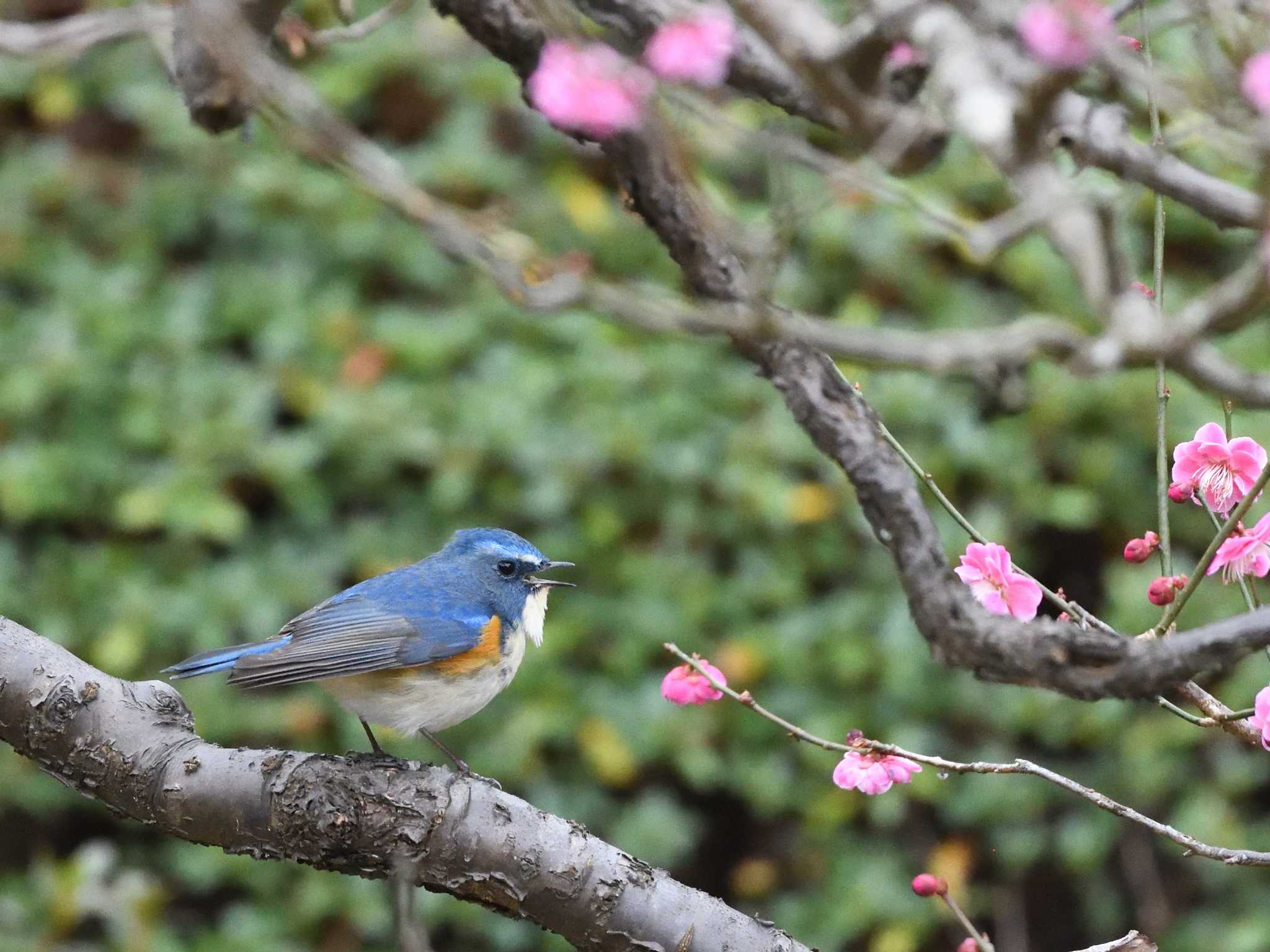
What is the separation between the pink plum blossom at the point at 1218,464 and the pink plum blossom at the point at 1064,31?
0.74m

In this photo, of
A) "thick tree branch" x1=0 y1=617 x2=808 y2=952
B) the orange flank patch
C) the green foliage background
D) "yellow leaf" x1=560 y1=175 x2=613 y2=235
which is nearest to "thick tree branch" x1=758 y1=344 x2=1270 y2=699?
"thick tree branch" x1=0 y1=617 x2=808 y2=952

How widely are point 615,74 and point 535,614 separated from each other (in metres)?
1.82

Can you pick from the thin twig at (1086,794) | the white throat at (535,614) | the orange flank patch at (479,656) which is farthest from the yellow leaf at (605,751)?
the thin twig at (1086,794)

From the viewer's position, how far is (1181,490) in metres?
2.34

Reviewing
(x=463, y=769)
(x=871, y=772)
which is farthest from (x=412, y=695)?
(x=871, y=772)

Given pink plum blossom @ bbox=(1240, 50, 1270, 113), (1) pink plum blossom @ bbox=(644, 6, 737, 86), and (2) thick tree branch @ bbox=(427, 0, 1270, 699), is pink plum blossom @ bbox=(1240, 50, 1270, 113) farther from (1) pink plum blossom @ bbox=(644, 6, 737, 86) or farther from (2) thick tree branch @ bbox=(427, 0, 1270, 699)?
(1) pink plum blossom @ bbox=(644, 6, 737, 86)

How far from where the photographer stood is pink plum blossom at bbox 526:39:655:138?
77.7 inches

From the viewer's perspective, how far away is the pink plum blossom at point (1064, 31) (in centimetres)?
173

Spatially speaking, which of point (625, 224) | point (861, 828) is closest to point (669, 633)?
point (861, 828)

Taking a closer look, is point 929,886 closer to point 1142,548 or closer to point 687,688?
point 687,688

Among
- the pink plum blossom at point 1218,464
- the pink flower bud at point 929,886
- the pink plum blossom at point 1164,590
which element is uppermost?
the pink plum blossom at point 1218,464

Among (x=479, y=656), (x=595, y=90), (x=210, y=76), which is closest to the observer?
(x=595, y=90)

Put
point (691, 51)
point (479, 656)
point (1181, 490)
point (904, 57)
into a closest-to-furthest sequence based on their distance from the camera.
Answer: point (691, 51) < point (1181, 490) < point (904, 57) < point (479, 656)

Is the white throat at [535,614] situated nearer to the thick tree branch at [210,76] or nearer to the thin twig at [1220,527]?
the thick tree branch at [210,76]
